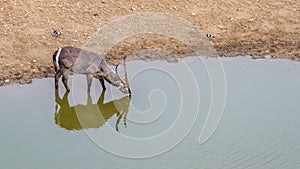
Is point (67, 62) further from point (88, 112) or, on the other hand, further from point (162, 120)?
point (162, 120)

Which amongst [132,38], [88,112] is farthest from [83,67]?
[132,38]

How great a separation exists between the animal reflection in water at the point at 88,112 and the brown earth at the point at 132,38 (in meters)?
1.33

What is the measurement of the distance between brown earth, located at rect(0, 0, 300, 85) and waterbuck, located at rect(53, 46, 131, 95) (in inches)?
40.2

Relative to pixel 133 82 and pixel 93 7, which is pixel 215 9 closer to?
pixel 93 7

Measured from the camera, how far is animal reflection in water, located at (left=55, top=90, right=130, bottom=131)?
10.5 m

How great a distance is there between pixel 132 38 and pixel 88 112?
3.25m

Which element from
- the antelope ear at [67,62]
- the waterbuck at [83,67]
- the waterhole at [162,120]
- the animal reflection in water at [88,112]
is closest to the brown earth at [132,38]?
the waterhole at [162,120]

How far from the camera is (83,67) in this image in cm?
1111

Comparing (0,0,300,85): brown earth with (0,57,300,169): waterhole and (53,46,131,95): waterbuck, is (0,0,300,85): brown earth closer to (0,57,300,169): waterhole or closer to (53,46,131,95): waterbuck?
(0,57,300,169): waterhole

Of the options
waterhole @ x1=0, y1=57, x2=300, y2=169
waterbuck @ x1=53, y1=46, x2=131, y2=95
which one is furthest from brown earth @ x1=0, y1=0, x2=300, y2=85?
waterbuck @ x1=53, y1=46, x2=131, y2=95

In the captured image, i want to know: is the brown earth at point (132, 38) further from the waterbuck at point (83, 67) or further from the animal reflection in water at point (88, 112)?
the animal reflection in water at point (88, 112)

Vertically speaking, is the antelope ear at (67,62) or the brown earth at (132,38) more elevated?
the brown earth at (132,38)

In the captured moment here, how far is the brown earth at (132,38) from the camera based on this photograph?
12.6 meters

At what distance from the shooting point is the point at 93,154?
941 centimetres
